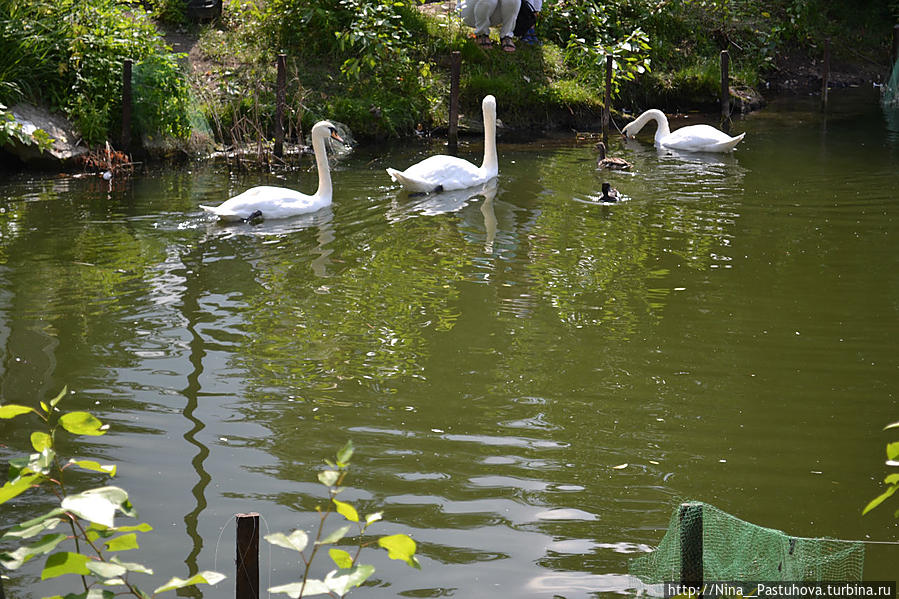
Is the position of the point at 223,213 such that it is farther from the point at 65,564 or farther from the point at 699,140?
the point at 65,564

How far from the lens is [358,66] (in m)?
18.0

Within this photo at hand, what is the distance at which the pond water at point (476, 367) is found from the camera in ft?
16.4

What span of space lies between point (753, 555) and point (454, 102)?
13.9m

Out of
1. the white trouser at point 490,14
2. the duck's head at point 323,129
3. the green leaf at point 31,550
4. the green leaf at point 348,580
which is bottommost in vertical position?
the green leaf at point 348,580

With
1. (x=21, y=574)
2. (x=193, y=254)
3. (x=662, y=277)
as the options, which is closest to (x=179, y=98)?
(x=193, y=254)

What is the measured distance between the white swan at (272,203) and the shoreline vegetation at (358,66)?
320 cm

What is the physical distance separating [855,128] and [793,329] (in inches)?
498

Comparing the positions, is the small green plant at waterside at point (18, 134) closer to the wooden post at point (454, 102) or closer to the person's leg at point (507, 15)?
the wooden post at point (454, 102)

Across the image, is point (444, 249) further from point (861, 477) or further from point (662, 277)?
point (861, 477)

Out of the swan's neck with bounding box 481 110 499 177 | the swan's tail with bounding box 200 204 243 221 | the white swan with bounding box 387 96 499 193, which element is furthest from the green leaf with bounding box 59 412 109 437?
the swan's neck with bounding box 481 110 499 177

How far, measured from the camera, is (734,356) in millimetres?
7137

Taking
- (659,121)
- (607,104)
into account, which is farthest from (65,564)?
(607,104)

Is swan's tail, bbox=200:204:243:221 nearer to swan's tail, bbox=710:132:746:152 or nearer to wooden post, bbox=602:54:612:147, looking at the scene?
swan's tail, bbox=710:132:746:152

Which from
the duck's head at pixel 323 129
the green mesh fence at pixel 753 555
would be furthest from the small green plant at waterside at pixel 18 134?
the green mesh fence at pixel 753 555
